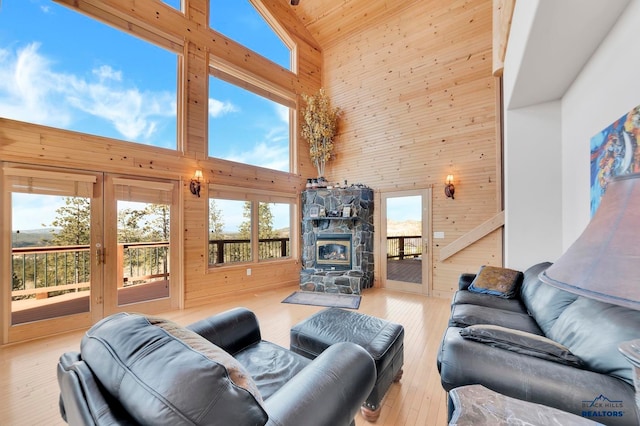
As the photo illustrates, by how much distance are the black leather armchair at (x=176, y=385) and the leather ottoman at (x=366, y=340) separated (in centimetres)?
72

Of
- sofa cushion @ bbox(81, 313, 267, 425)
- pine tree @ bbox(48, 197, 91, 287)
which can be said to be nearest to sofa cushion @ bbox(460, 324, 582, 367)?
sofa cushion @ bbox(81, 313, 267, 425)

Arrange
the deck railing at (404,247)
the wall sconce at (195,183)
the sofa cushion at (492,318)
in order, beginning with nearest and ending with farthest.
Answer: the sofa cushion at (492,318) < the wall sconce at (195,183) < the deck railing at (404,247)

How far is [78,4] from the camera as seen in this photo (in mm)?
3400

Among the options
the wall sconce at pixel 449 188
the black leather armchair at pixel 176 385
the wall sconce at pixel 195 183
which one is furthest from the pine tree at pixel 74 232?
the wall sconce at pixel 449 188

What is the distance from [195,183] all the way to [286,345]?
2958 mm

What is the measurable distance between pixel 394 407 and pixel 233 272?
11.8ft

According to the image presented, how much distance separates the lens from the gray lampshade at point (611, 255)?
0.61m

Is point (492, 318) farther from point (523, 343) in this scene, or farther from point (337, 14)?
point (337, 14)

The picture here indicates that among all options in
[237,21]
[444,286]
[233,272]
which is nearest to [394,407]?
[444,286]

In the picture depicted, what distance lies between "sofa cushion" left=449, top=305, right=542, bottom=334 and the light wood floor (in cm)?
58

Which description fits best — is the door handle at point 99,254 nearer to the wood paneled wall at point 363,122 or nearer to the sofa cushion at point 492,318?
the wood paneled wall at point 363,122

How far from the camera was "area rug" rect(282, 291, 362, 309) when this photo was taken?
4.32m

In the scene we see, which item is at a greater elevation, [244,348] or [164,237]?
[164,237]

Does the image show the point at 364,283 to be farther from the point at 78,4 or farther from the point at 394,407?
the point at 78,4
